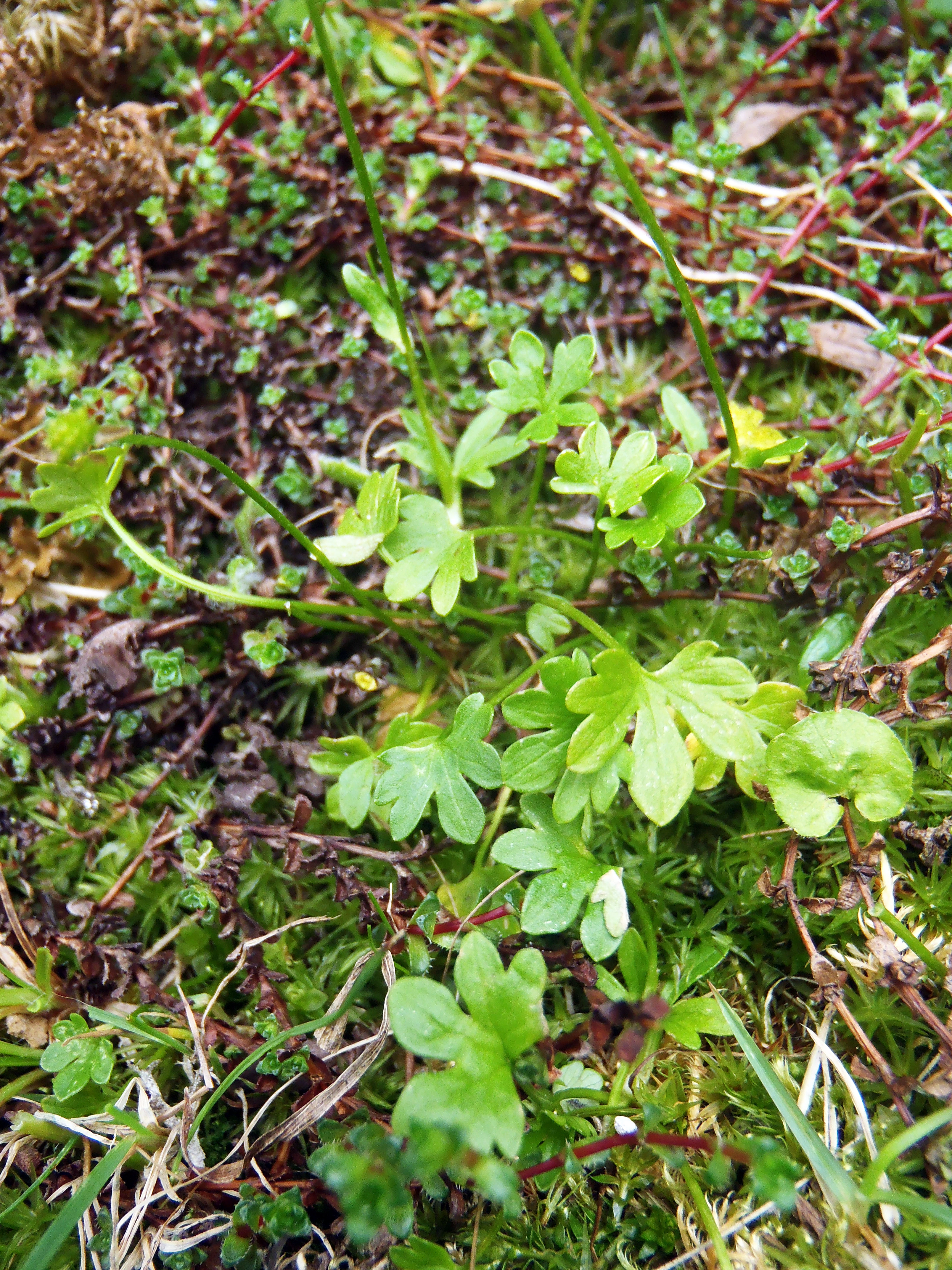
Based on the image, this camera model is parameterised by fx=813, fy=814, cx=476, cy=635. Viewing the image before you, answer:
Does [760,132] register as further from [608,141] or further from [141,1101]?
[141,1101]

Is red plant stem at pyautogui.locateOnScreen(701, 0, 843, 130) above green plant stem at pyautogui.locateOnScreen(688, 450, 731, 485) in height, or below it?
above

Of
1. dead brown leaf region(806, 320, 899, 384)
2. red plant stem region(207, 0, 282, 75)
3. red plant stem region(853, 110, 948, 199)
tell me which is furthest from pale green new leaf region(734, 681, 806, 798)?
red plant stem region(207, 0, 282, 75)

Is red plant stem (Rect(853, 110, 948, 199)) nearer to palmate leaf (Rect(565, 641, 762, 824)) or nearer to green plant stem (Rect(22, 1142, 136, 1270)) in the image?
palmate leaf (Rect(565, 641, 762, 824))

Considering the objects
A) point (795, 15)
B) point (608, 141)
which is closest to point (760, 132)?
point (795, 15)

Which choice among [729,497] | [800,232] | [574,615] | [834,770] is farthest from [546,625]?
[800,232]

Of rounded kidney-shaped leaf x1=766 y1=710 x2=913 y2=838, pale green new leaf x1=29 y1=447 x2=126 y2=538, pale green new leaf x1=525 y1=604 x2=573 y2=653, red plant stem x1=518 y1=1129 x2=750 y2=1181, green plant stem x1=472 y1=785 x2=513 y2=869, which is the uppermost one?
pale green new leaf x1=29 y1=447 x2=126 y2=538

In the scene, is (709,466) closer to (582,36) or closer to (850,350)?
(850,350)
